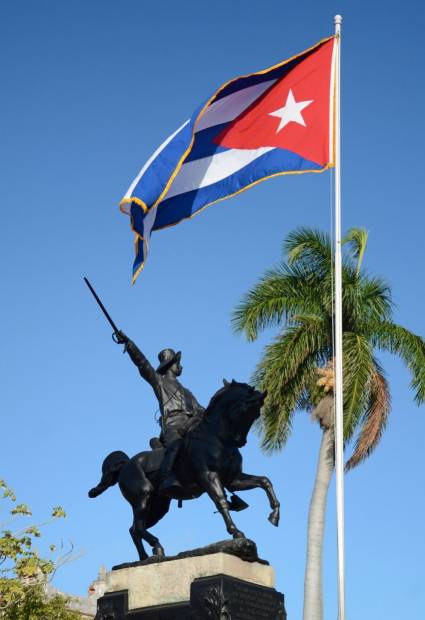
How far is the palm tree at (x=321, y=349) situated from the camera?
23875mm

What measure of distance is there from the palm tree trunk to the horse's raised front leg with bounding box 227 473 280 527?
9.22m

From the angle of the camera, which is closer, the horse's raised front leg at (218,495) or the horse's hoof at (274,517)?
the horse's hoof at (274,517)

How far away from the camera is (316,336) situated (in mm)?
24906

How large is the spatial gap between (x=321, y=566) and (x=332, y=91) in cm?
1128

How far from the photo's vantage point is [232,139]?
1648cm

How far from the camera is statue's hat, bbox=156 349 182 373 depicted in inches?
613

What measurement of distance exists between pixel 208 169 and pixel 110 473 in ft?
15.7

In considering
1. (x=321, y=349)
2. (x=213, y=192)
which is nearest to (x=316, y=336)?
(x=321, y=349)

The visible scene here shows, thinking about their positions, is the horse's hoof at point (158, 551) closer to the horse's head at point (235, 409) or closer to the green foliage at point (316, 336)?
the horse's head at point (235, 409)

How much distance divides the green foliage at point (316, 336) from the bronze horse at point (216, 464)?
9.75 m

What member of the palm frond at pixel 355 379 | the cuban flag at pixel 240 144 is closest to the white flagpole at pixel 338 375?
the cuban flag at pixel 240 144

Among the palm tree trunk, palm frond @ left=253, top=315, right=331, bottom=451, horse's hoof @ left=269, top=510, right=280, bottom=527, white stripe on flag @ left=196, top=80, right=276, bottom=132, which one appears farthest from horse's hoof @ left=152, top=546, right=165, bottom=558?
palm frond @ left=253, top=315, right=331, bottom=451

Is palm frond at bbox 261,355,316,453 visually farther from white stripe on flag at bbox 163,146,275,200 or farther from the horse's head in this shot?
the horse's head

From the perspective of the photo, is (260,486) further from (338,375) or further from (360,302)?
(360,302)
